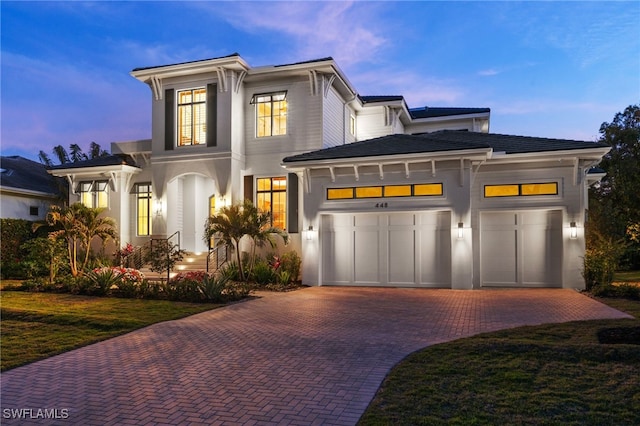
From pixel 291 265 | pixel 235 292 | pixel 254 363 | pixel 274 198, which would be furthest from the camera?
pixel 274 198

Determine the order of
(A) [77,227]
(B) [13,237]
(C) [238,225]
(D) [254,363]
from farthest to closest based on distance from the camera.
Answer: (B) [13,237]
(A) [77,227]
(C) [238,225]
(D) [254,363]

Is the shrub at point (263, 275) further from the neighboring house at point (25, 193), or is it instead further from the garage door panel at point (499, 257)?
the neighboring house at point (25, 193)

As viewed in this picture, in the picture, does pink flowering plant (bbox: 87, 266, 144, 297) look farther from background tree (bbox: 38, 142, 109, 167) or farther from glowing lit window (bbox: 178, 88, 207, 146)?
background tree (bbox: 38, 142, 109, 167)

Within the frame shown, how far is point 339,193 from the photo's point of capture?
15.0 metres

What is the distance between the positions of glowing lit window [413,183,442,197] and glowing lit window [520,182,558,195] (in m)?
2.57

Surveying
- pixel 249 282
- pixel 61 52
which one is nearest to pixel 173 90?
pixel 249 282

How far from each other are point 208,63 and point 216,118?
6.91ft

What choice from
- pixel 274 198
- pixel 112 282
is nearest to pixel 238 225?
pixel 274 198

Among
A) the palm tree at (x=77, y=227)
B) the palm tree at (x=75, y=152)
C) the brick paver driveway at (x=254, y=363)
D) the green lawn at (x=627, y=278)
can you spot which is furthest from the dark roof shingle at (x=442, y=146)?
the palm tree at (x=75, y=152)

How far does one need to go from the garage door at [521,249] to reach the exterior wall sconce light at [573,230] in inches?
17.6

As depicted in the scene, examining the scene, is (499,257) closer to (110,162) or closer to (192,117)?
(192,117)

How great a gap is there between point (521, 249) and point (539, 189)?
1973 mm

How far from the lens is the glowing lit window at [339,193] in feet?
49.0

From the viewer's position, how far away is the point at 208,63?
17.1 meters
